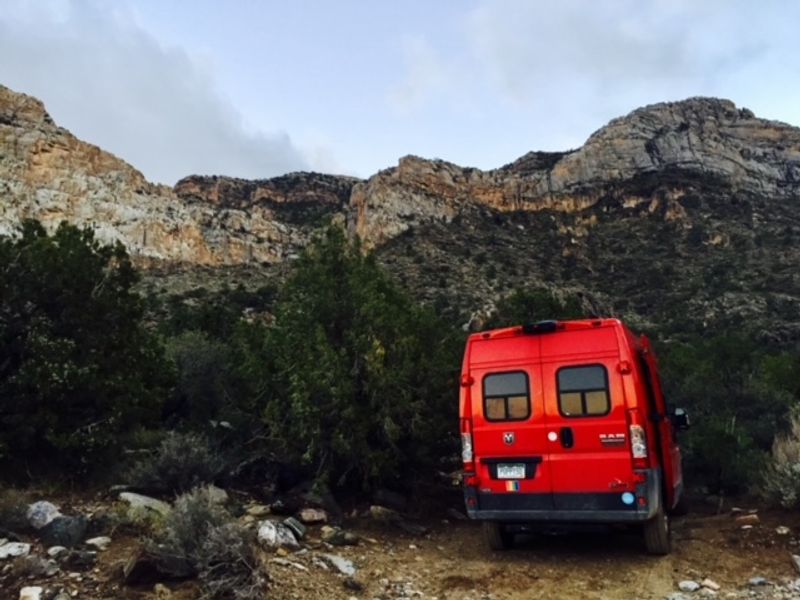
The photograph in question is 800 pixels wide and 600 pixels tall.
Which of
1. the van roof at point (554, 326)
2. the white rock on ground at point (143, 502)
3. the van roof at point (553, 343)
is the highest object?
the van roof at point (554, 326)

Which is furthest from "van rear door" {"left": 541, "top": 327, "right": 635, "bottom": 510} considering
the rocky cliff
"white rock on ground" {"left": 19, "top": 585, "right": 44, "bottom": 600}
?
the rocky cliff

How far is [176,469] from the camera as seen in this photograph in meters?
7.87

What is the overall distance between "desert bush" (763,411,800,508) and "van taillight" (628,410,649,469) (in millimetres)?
2983

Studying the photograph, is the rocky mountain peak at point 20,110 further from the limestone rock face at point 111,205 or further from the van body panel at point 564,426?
the van body panel at point 564,426

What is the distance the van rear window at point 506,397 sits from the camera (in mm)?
6766

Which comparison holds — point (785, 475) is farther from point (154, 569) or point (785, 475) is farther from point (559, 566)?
point (154, 569)

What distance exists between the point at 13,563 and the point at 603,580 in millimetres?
5476

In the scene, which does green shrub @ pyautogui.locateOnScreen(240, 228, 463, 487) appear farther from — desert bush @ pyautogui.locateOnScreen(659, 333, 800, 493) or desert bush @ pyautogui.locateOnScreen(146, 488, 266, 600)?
desert bush @ pyautogui.locateOnScreen(659, 333, 800, 493)

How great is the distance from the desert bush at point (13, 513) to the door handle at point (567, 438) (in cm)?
560

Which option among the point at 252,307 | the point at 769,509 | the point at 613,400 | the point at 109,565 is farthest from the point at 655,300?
the point at 109,565

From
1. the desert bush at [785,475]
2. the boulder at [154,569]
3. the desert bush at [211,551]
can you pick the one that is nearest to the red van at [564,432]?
the desert bush at [785,475]

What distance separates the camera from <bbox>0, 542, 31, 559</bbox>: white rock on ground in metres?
5.33

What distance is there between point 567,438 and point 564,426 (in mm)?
130

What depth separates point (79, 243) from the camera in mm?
9953
